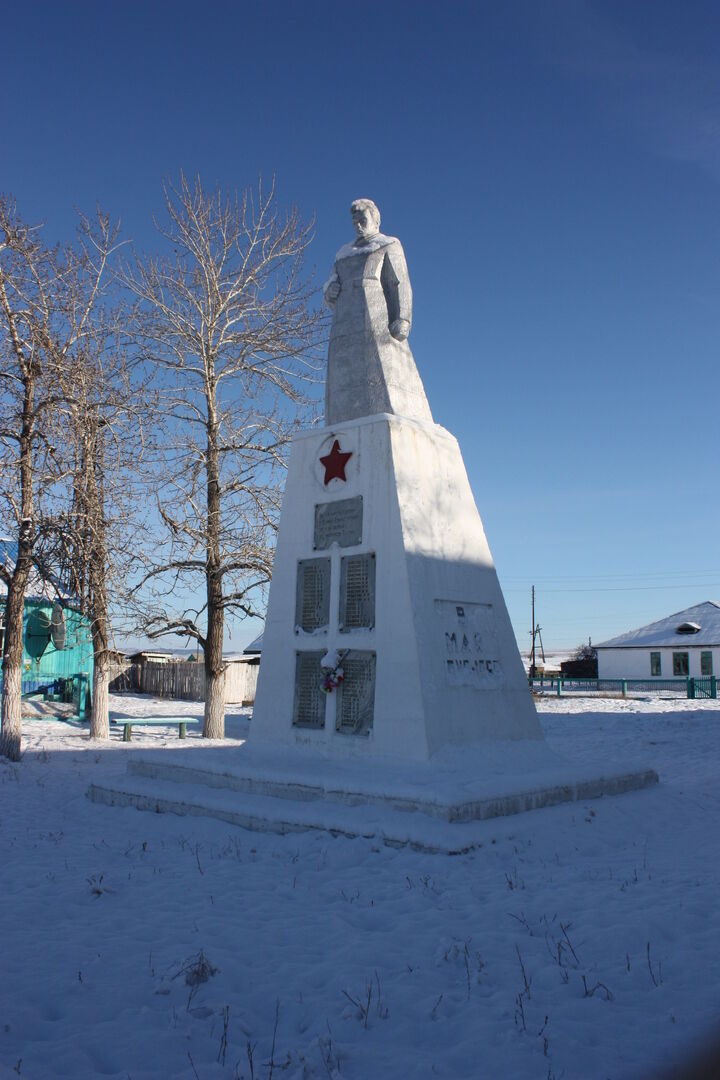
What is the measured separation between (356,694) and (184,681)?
24.1 meters

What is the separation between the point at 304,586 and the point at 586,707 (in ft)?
53.0

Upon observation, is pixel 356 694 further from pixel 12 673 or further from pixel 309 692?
pixel 12 673

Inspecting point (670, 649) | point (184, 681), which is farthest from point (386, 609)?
point (670, 649)

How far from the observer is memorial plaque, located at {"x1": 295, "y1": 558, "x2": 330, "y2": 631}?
9.22m

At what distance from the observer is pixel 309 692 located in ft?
30.0

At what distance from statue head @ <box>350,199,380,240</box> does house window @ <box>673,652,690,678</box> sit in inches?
1278

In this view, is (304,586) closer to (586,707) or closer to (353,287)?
(353,287)

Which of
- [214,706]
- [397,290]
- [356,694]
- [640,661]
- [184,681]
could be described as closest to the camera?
[356,694]

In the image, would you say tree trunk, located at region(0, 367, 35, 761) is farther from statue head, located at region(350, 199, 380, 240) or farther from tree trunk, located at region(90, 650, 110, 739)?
statue head, located at region(350, 199, 380, 240)

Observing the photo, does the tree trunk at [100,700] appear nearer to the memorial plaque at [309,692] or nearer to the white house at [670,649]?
the memorial plaque at [309,692]

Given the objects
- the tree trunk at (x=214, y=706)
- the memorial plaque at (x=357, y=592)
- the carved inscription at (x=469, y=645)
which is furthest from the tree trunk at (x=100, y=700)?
the carved inscription at (x=469, y=645)

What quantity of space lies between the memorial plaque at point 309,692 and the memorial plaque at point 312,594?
346 millimetres

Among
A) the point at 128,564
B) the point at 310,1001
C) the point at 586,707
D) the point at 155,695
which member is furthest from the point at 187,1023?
the point at 155,695

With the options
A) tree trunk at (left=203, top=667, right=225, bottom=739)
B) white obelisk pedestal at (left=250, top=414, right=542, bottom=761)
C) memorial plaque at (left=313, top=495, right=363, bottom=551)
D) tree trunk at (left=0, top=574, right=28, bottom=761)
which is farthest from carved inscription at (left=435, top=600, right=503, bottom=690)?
tree trunk at (left=203, top=667, right=225, bottom=739)
